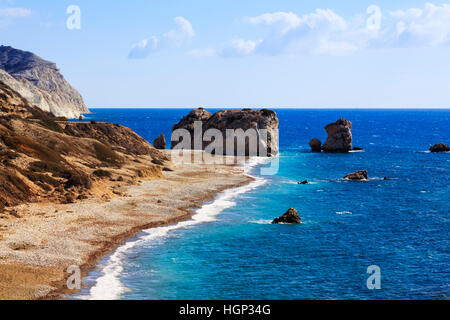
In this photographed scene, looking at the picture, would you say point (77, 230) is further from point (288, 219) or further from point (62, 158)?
point (62, 158)

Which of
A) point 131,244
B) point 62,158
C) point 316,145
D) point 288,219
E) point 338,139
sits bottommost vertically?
point 131,244

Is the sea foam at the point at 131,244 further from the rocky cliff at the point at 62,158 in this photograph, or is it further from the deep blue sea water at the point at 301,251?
the rocky cliff at the point at 62,158

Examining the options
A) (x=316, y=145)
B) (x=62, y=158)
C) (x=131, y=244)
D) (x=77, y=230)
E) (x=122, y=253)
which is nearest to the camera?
(x=122, y=253)

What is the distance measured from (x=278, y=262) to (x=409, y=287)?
10.2 m

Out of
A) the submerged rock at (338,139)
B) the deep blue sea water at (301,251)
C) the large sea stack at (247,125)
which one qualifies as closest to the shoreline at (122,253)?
the deep blue sea water at (301,251)

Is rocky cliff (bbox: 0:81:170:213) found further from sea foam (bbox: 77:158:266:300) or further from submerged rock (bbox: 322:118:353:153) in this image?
submerged rock (bbox: 322:118:353:153)

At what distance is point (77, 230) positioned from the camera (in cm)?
4538

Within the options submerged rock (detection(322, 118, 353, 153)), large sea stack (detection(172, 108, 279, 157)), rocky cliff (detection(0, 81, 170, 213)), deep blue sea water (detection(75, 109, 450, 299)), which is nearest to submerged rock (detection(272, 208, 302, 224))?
deep blue sea water (detection(75, 109, 450, 299))

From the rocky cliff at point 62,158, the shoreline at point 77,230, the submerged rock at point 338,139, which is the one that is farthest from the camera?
the submerged rock at point 338,139

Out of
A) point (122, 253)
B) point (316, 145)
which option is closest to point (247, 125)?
point (316, 145)

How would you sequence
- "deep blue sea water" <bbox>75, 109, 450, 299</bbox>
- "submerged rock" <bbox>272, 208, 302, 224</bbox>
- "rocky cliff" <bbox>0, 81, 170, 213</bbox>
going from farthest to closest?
1. "rocky cliff" <bbox>0, 81, 170, 213</bbox>
2. "submerged rock" <bbox>272, 208, 302, 224</bbox>
3. "deep blue sea water" <bbox>75, 109, 450, 299</bbox>

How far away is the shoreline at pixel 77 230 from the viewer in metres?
32.9

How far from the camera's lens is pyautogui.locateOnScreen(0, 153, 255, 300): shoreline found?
32906 millimetres
